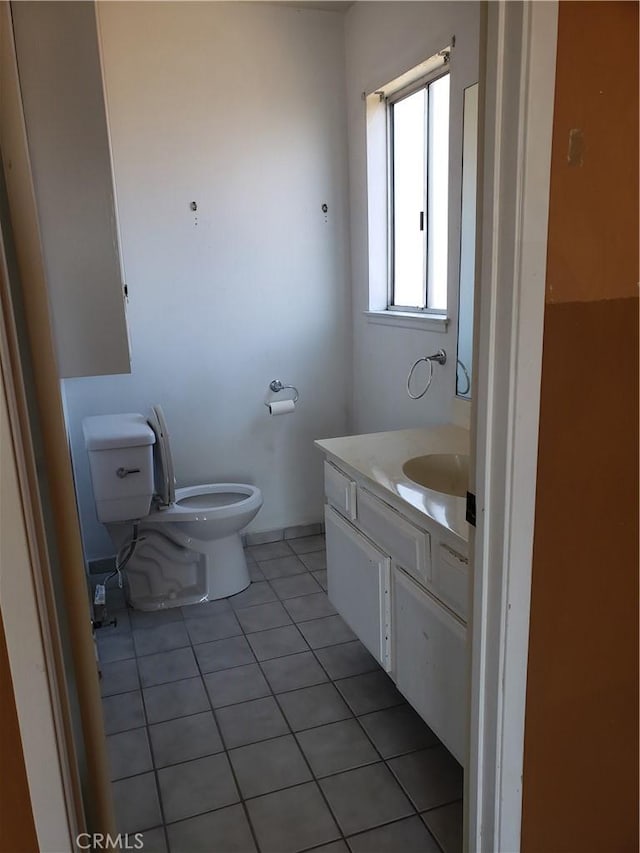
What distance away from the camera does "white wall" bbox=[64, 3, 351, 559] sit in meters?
2.86

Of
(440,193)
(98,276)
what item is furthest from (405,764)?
(440,193)

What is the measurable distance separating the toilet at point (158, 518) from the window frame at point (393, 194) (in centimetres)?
112

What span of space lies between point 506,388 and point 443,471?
3.24 ft

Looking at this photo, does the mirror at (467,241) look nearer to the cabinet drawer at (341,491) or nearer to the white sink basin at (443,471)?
the white sink basin at (443,471)

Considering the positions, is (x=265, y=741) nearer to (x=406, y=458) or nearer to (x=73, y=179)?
(x=406, y=458)

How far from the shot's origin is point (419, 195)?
2807mm

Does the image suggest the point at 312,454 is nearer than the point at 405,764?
No

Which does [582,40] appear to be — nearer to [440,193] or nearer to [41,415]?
[41,415]

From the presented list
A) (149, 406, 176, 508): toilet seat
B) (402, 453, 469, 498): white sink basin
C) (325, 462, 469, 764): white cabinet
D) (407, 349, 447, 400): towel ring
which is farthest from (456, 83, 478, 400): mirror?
(149, 406, 176, 508): toilet seat

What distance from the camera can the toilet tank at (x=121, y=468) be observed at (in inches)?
99.2

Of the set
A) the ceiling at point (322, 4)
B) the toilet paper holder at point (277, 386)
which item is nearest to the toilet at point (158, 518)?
the toilet paper holder at point (277, 386)

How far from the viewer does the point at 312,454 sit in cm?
349

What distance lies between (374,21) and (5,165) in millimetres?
2425

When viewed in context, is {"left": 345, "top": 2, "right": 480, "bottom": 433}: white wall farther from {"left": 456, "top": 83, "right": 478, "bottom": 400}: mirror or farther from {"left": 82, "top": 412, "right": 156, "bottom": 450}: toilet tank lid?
{"left": 82, "top": 412, "right": 156, "bottom": 450}: toilet tank lid
